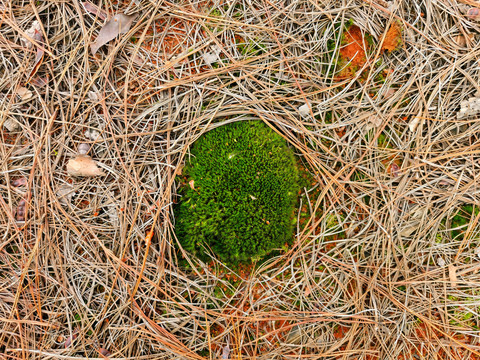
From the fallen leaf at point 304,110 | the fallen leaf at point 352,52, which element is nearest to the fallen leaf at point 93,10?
the fallen leaf at point 304,110

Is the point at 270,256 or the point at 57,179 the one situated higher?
the point at 57,179

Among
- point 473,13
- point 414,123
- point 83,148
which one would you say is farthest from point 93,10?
point 473,13

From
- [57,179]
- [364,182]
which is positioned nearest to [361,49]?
[364,182]

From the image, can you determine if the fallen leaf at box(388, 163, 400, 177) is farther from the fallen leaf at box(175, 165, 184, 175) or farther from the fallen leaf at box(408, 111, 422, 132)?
the fallen leaf at box(175, 165, 184, 175)

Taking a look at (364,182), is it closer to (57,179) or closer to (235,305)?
(235,305)

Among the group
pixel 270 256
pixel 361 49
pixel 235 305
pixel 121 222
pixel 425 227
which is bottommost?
pixel 235 305

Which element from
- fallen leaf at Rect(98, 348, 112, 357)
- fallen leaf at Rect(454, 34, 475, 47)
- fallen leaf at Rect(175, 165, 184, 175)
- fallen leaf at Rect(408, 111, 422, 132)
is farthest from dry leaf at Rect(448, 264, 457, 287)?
fallen leaf at Rect(98, 348, 112, 357)
